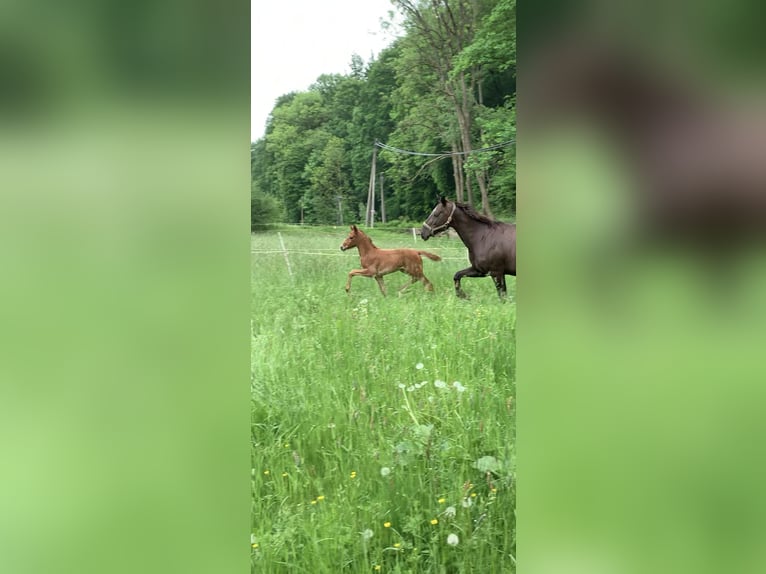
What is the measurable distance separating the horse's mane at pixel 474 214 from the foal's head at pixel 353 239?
1.06 ft

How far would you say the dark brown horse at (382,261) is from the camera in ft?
5.40

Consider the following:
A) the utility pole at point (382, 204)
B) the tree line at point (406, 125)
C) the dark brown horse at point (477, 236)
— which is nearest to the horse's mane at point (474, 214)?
the dark brown horse at point (477, 236)

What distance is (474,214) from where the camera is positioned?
1917 millimetres

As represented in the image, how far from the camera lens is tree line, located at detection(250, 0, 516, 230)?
1.21 metres

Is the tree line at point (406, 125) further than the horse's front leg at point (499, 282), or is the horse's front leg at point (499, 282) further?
A: the horse's front leg at point (499, 282)

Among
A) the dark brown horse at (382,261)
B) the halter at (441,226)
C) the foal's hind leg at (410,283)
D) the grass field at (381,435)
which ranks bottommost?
the grass field at (381,435)

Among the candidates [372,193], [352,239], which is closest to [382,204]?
[372,193]
